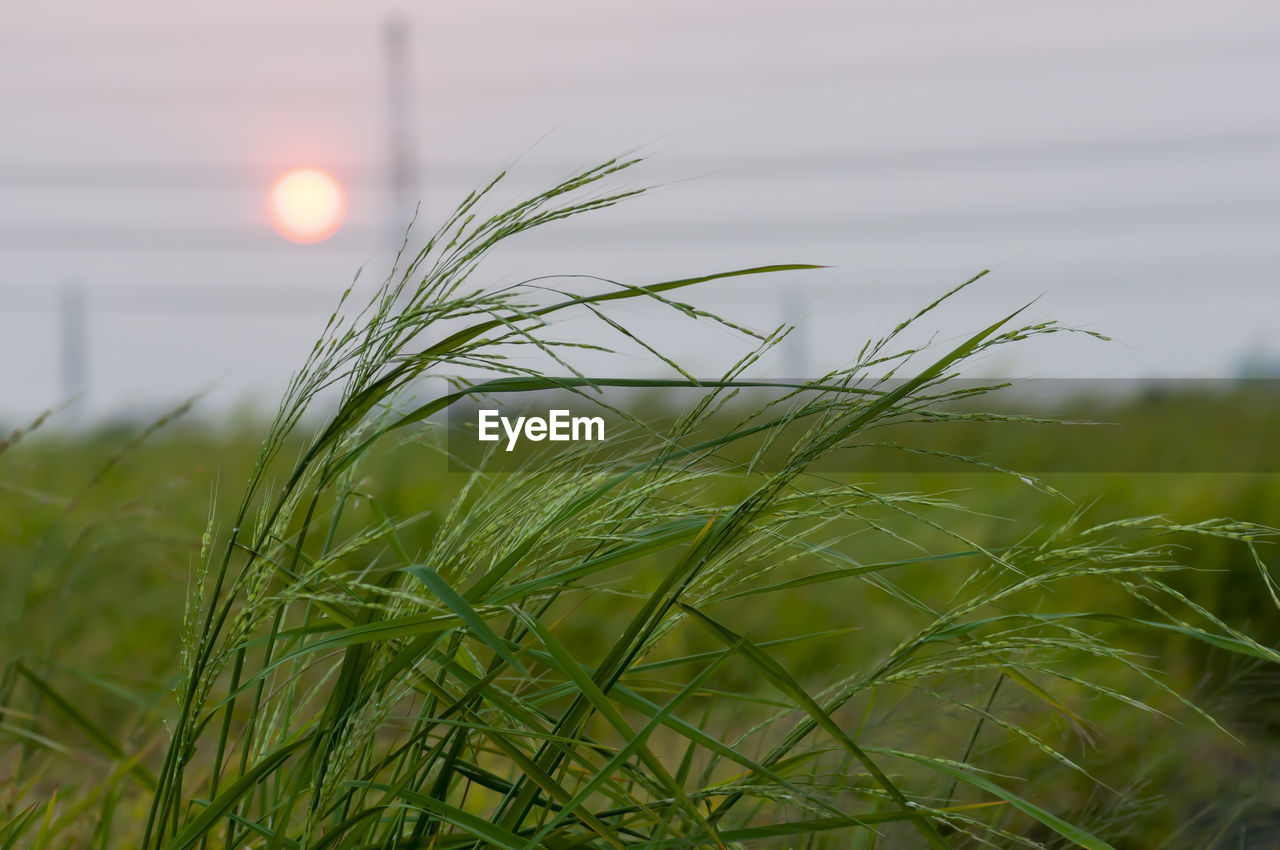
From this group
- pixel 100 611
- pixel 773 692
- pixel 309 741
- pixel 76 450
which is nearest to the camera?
pixel 309 741

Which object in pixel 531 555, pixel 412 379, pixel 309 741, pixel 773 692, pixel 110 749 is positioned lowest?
pixel 773 692

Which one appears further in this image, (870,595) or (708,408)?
(870,595)

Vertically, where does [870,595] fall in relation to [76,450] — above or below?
below

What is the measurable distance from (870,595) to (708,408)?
7.90ft

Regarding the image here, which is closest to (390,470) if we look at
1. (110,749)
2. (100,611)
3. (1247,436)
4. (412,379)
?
(100,611)

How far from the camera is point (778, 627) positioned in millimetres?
2697

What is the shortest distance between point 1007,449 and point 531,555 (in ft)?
10.8

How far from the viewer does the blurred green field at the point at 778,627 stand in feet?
4.11

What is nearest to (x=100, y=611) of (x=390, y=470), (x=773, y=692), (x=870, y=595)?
(x=390, y=470)

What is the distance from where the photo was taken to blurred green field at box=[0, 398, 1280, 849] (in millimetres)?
1253

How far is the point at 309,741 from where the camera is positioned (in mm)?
636

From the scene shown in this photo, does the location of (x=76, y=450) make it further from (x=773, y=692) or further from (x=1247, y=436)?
(x=1247, y=436)

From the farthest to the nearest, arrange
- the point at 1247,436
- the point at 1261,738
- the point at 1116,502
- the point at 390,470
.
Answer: the point at 1247,436 < the point at 390,470 < the point at 1116,502 < the point at 1261,738

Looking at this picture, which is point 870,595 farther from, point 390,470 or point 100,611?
point 100,611
